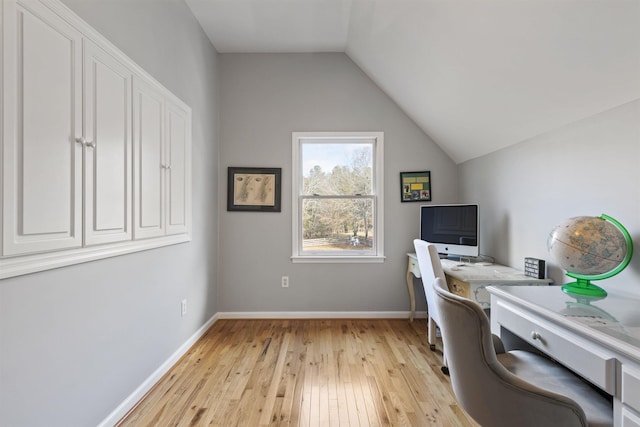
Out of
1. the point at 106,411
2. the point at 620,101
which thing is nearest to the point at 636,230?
the point at 620,101

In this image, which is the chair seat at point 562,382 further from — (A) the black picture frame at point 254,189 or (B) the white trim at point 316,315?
(A) the black picture frame at point 254,189

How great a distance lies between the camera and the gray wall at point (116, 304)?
1203 millimetres

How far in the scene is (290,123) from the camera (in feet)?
11.2

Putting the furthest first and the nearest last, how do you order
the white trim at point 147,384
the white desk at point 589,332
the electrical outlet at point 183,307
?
the electrical outlet at point 183,307
the white trim at point 147,384
the white desk at point 589,332

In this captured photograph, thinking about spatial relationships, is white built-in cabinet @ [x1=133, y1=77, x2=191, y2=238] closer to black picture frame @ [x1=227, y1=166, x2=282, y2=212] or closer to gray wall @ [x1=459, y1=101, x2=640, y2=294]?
black picture frame @ [x1=227, y1=166, x2=282, y2=212]

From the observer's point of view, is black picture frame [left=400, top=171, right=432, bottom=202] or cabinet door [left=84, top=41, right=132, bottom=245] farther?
black picture frame [left=400, top=171, right=432, bottom=202]

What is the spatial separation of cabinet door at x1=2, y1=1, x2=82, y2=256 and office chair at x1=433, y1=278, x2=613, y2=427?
1.60 m

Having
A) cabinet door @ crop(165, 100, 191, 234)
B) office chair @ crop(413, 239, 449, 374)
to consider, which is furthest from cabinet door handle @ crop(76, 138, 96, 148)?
office chair @ crop(413, 239, 449, 374)

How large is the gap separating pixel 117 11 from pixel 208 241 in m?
1.97

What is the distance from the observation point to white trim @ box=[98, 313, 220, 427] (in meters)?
1.70

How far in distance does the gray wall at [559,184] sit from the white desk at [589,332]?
0.47 meters

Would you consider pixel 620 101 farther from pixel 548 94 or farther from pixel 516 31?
pixel 516 31

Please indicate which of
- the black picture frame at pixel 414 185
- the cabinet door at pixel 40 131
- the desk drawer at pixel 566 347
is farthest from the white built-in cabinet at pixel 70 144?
the black picture frame at pixel 414 185

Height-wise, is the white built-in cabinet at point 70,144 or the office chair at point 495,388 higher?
the white built-in cabinet at point 70,144
